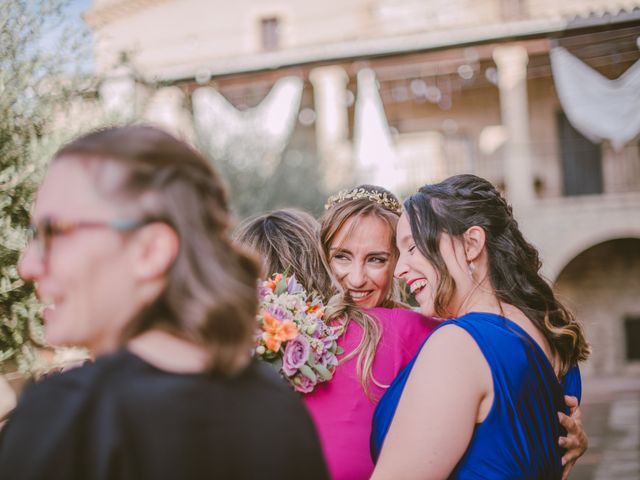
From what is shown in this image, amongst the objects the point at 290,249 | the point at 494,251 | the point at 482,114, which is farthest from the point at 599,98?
the point at 494,251

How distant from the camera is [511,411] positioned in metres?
1.98

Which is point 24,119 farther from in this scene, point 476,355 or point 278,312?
point 476,355

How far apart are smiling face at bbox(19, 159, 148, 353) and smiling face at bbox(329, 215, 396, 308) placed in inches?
72.9

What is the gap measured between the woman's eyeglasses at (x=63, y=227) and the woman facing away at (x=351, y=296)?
4.33 ft

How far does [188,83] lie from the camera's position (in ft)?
55.1

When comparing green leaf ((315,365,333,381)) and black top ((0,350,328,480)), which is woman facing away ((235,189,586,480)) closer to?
green leaf ((315,365,333,381))

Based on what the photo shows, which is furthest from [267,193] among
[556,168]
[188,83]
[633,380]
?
[633,380]

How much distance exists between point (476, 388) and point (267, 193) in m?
11.9

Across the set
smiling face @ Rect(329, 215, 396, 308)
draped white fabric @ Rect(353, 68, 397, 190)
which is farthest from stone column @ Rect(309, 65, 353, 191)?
smiling face @ Rect(329, 215, 396, 308)

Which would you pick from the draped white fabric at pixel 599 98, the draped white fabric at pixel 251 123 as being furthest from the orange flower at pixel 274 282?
the draped white fabric at pixel 599 98

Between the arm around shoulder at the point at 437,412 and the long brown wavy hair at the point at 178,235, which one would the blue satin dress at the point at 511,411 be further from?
the long brown wavy hair at the point at 178,235

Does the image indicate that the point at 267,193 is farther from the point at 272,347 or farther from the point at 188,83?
the point at 272,347

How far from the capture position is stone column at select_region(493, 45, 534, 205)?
15219 mm

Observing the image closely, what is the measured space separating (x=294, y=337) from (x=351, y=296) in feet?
2.15
